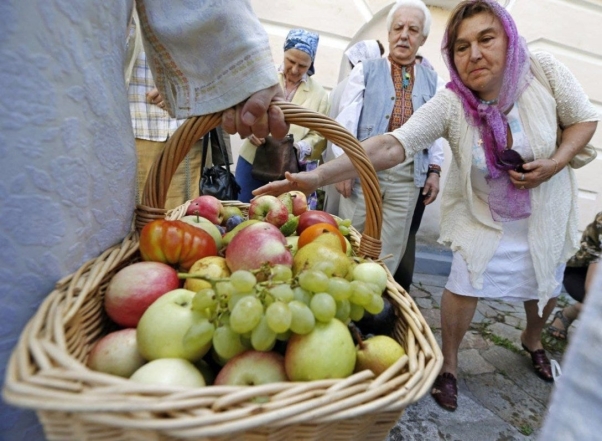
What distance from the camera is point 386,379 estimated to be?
0.56 m

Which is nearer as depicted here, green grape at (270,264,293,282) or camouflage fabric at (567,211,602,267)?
green grape at (270,264,293,282)

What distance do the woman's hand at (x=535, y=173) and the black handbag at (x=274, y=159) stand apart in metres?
1.16

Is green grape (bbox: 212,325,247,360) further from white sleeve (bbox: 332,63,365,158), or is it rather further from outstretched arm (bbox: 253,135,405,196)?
white sleeve (bbox: 332,63,365,158)

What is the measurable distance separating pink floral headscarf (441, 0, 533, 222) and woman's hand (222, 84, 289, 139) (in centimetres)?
108

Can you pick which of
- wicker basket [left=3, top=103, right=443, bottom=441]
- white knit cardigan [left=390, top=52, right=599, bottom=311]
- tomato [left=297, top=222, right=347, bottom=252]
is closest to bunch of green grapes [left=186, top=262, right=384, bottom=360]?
wicker basket [left=3, top=103, right=443, bottom=441]

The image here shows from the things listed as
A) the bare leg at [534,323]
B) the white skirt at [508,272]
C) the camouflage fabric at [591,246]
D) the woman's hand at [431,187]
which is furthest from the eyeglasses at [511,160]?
the camouflage fabric at [591,246]

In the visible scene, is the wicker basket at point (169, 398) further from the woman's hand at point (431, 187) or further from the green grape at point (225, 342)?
the woman's hand at point (431, 187)

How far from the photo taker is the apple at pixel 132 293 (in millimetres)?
695

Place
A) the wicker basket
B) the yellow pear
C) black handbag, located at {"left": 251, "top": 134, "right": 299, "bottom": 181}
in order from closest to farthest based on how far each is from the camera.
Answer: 1. the wicker basket
2. the yellow pear
3. black handbag, located at {"left": 251, "top": 134, "right": 299, "bottom": 181}

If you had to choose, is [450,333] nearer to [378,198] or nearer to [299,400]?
[378,198]

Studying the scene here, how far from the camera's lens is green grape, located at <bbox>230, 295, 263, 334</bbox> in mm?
568

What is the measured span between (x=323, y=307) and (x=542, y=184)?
1.43 meters

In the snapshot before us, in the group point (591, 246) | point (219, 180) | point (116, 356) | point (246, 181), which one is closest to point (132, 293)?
point (116, 356)

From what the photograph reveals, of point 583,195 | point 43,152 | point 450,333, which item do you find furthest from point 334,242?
point 583,195
